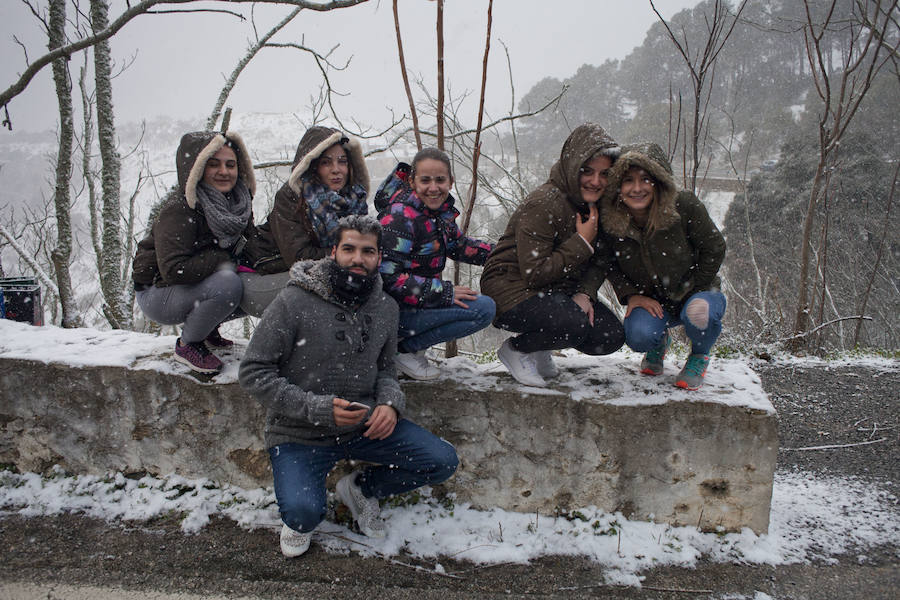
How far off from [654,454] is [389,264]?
5.40 feet

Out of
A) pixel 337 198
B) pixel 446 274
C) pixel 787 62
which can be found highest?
pixel 787 62

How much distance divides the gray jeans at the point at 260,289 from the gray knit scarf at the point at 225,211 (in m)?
0.23

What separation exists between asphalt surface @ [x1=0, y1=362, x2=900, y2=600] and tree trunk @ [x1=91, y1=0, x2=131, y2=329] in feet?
10.3

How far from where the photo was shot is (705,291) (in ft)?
8.92

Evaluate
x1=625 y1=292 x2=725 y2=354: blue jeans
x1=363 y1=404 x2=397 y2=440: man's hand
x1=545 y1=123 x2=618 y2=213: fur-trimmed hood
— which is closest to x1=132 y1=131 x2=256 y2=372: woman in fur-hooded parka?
x1=363 y1=404 x2=397 y2=440: man's hand

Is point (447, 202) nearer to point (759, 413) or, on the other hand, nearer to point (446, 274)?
point (759, 413)

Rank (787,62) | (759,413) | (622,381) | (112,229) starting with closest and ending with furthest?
(759,413), (622,381), (112,229), (787,62)

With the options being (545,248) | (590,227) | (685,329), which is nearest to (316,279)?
(545,248)

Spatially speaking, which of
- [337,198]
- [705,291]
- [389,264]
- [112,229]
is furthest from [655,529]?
[112,229]

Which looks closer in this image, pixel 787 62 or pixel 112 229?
pixel 112 229

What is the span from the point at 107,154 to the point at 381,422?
14.3 feet

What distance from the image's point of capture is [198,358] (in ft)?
9.12

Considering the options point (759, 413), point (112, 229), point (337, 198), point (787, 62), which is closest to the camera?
point (759, 413)

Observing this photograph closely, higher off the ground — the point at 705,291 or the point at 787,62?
the point at 787,62
